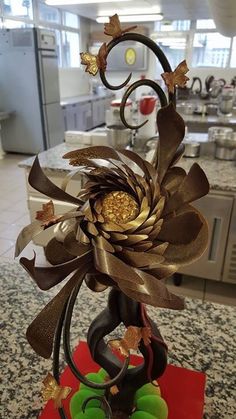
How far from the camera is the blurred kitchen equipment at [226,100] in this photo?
3.75 metres

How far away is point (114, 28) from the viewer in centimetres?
40

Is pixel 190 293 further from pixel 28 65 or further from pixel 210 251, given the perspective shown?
pixel 28 65

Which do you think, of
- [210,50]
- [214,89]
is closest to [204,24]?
[210,50]

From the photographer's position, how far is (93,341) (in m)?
0.57

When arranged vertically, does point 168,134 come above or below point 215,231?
above

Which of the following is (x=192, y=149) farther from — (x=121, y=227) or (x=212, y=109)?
(x=212, y=109)

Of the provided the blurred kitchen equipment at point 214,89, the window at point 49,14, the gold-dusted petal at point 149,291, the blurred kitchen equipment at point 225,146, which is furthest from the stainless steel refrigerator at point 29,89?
the gold-dusted petal at point 149,291

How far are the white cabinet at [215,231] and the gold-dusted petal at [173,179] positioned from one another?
138 cm

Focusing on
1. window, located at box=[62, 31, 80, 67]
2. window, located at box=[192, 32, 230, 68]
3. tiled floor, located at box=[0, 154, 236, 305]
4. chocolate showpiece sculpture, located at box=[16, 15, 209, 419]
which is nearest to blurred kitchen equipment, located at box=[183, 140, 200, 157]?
tiled floor, located at box=[0, 154, 236, 305]

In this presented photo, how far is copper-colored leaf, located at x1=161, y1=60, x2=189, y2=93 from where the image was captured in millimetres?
419

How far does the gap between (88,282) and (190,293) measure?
1.99m

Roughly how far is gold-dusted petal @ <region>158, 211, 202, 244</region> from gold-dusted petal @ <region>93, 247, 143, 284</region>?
0.28 ft

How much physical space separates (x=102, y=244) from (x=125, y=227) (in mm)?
36

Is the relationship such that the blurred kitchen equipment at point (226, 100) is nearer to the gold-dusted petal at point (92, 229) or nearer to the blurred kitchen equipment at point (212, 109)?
the blurred kitchen equipment at point (212, 109)
